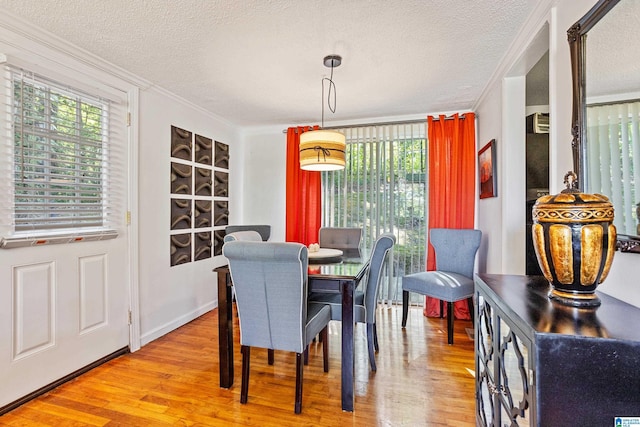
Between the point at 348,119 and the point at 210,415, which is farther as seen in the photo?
the point at 348,119

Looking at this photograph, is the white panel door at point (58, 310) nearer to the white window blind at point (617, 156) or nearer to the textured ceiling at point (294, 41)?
the textured ceiling at point (294, 41)

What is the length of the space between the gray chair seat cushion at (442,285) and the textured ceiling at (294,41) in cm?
179

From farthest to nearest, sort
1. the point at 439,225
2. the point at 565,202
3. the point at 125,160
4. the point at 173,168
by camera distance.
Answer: the point at 439,225, the point at 173,168, the point at 125,160, the point at 565,202

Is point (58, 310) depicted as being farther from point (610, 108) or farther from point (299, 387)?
point (610, 108)

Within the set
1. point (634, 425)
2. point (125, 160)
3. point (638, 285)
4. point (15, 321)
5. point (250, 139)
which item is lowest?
point (15, 321)

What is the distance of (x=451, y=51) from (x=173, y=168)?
2.68 m

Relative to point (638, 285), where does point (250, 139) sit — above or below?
above

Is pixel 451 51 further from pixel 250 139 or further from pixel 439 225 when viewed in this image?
pixel 250 139

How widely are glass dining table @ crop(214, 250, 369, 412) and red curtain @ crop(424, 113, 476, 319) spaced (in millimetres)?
1543

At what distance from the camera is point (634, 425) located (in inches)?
28.5

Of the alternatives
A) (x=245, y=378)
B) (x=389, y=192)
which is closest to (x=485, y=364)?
(x=245, y=378)

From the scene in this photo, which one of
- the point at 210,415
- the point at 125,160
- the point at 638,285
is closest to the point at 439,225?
the point at 638,285

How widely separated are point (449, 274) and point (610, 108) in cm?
228

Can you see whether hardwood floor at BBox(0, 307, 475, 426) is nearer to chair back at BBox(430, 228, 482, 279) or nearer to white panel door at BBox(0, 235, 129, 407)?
white panel door at BBox(0, 235, 129, 407)
